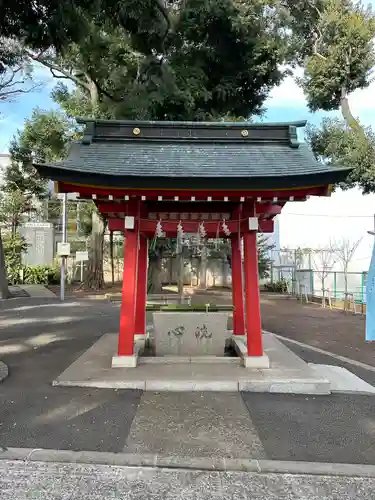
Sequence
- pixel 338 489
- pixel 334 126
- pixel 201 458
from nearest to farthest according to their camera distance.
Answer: pixel 338 489 → pixel 201 458 → pixel 334 126

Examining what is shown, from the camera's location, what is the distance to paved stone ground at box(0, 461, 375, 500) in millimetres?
3121

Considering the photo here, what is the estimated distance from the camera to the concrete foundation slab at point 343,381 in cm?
584

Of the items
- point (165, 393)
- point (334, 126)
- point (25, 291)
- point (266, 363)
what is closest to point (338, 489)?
point (165, 393)

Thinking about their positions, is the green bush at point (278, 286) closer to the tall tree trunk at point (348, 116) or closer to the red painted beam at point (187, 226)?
the tall tree trunk at point (348, 116)

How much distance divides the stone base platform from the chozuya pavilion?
0.39 meters

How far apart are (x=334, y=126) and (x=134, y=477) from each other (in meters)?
15.3

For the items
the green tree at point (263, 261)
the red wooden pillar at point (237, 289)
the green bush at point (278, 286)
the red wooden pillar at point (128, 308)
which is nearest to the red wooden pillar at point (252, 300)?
the red wooden pillar at point (237, 289)

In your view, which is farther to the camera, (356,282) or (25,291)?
(25,291)

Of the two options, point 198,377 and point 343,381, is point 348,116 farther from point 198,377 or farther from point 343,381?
point 198,377

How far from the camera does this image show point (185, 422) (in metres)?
4.56

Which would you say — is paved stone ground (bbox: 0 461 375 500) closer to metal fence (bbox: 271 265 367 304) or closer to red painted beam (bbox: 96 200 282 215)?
red painted beam (bbox: 96 200 282 215)

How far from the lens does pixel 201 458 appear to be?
3.70 metres

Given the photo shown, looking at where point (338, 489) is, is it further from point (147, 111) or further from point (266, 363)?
point (147, 111)

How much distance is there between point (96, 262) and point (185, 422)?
1878 cm
